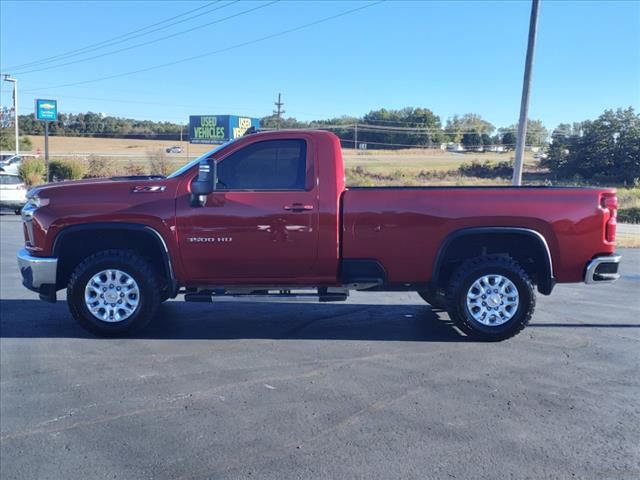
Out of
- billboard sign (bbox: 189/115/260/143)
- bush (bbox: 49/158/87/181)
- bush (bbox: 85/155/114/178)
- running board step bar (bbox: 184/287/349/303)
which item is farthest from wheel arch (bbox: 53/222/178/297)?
billboard sign (bbox: 189/115/260/143)

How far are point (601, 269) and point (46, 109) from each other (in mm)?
46230

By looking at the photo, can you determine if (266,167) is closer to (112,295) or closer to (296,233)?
(296,233)

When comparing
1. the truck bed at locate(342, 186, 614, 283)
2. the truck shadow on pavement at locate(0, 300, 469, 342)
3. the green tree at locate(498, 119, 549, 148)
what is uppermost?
the green tree at locate(498, 119, 549, 148)

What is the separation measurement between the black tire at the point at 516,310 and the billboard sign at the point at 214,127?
48.4 meters

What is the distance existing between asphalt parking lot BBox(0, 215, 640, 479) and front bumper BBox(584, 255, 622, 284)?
2.16ft

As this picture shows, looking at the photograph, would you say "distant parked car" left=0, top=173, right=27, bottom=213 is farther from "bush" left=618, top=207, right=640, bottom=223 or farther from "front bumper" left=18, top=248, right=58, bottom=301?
"bush" left=618, top=207, right=640, bottom=223

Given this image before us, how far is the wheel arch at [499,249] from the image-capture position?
6.04 meters

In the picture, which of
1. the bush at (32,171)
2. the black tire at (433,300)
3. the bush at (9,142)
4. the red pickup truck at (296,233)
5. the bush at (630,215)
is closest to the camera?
the red pickup truck at (296,233)

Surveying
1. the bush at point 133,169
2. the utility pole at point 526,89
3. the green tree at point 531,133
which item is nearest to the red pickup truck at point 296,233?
the utility pole at point 526,89

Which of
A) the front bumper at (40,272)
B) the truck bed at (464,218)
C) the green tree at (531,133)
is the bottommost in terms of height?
the front bumper at (40,272)

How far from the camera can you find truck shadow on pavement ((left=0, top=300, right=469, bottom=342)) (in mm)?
6312

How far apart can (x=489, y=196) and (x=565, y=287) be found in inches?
164

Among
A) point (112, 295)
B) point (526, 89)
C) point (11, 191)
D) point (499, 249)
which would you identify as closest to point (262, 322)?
point (112, 295)

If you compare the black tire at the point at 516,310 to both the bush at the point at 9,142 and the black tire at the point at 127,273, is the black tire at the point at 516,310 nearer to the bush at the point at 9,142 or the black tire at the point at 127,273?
the black tire at the point at 127,273
